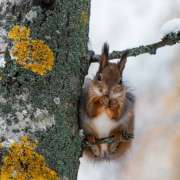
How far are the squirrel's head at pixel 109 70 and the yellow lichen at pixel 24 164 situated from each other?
1.48ft

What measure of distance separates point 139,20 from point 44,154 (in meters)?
9.93

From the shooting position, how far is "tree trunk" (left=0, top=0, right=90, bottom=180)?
244 cm

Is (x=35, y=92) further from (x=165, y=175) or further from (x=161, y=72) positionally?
(x=161, y=72)

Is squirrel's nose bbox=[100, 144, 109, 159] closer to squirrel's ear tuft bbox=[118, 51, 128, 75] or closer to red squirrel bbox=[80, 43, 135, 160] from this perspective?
red squirrel bbox=[80, 43, 135, 160]

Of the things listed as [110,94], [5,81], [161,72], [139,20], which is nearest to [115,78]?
[110,94]

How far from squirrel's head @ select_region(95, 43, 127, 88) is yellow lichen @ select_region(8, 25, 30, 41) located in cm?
30

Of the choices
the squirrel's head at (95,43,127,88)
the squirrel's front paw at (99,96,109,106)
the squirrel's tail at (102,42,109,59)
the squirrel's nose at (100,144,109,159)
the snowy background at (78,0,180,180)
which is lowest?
the squirrel's nose at (100,144,109,159)

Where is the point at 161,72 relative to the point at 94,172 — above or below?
above

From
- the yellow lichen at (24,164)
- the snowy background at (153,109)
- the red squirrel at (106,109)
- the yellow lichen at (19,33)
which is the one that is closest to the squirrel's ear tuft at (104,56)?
the red squirrel at (106,109)

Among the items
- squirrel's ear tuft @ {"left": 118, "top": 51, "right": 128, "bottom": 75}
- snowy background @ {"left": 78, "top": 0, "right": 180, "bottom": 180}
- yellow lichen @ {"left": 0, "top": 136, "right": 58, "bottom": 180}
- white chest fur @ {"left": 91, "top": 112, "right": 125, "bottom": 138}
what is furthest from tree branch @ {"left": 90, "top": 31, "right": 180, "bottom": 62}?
snowy background @ {"left": 78, "top": 0, "right": 180, "bottom": 180}

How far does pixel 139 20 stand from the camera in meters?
12.3

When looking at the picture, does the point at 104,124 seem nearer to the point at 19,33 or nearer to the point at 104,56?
the point at 104,56

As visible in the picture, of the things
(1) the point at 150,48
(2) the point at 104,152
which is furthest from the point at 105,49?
(2) the point at 104,152

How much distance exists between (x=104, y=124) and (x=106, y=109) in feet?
0.20
